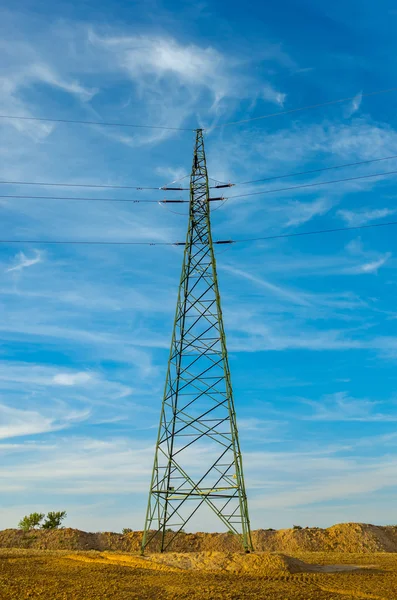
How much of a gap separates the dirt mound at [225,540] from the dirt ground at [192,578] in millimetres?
20869

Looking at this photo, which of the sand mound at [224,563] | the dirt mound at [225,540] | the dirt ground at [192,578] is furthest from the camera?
the dirt mound at [225,540]

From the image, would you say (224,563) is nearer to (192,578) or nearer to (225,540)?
(192,578)

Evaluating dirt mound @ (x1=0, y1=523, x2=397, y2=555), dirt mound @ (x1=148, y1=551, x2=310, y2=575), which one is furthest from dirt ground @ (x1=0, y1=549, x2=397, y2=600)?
dirt mound @ (x1=0, y1=523, x2=397, y2=555)

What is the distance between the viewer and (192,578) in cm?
1981

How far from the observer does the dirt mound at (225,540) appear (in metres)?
45.5

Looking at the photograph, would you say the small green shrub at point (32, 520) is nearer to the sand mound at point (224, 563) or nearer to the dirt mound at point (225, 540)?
the dirt mound at point (225, 540)

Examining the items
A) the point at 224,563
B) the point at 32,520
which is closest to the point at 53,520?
the point at 32,520

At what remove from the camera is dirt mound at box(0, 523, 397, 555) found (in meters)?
45.5

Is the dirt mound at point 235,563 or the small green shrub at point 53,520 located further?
the small green shrub at point 53,520

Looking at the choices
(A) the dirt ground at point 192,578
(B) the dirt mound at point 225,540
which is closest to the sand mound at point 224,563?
(A) the dirt ground at point 192,578

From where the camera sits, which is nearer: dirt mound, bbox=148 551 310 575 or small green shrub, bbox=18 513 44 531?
dirt mound, bbox=148 551 310 575

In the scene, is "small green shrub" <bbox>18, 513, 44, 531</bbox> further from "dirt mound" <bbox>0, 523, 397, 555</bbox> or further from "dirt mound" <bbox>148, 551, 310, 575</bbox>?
"dirt mound" <bbox>148, 551, 310, 575</bbox>

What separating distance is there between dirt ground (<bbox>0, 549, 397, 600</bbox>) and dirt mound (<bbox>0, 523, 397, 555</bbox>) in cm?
2087

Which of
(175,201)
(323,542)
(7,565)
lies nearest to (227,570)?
(7,565)
